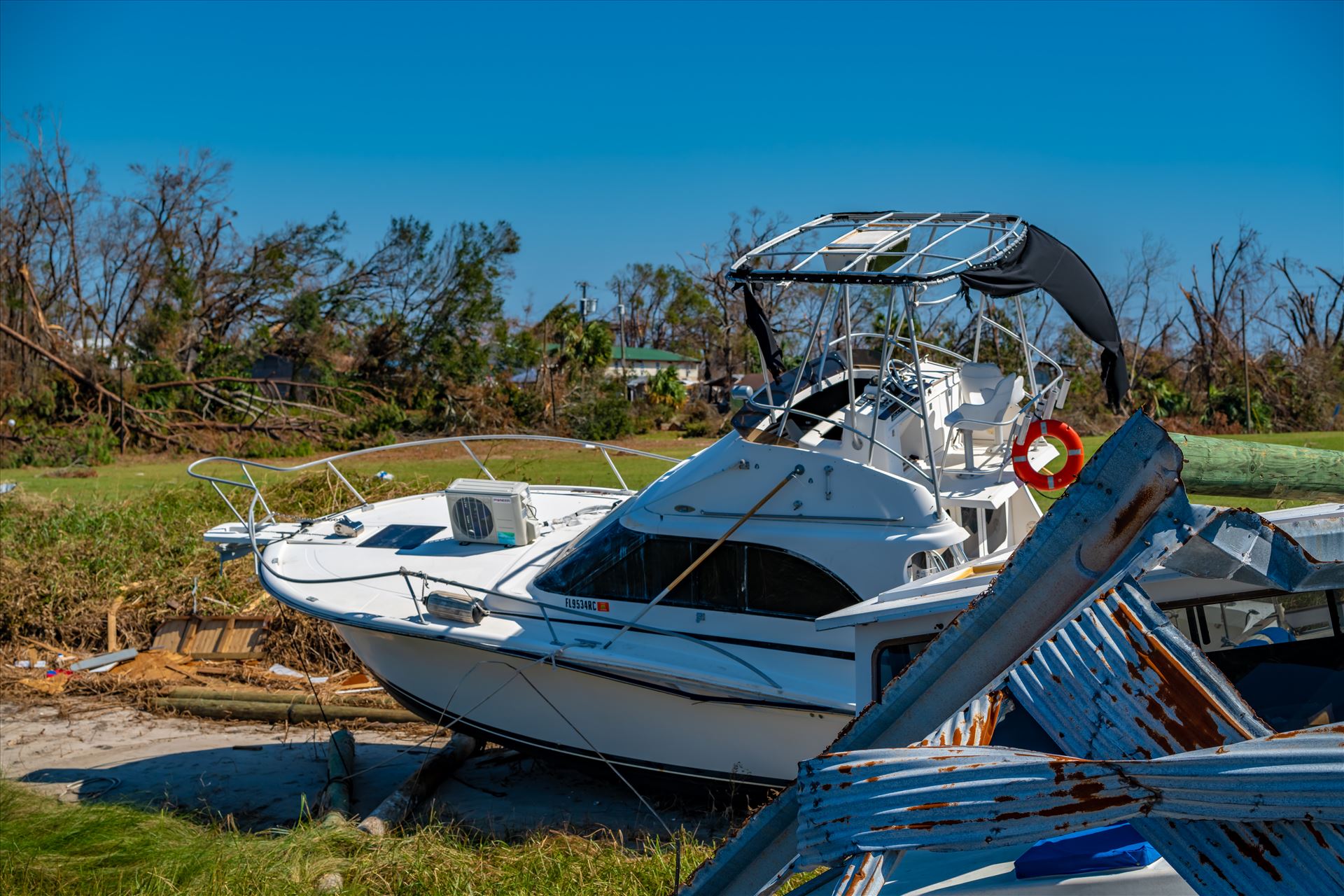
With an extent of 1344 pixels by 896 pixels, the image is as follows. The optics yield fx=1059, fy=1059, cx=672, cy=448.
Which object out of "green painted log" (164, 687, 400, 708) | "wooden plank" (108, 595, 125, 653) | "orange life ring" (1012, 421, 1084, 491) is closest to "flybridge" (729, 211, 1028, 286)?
"orange life ring" (1012, 421, 1084, 491)

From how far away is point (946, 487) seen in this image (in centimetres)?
736

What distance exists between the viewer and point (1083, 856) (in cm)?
222

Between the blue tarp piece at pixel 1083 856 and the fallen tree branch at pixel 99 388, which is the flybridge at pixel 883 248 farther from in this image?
the fallen tree branch at pixel 99 388

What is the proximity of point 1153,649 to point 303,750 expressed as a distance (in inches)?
354

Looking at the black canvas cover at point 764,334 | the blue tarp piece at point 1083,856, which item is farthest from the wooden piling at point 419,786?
the blue tarp piece at point 1083,856

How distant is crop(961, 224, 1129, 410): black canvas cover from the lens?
6988 millimetres

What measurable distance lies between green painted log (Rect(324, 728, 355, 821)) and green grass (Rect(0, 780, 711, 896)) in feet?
4.74

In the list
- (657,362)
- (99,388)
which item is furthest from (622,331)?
(99,388)

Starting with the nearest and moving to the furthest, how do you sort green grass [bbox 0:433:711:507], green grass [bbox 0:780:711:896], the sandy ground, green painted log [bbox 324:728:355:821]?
green grass [bbox 0:780:711:896] → the sandy ground → green painted log [bbox 324:728:355:821] → green grass [bbox 0:433:711:507]

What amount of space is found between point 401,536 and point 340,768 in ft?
6.63

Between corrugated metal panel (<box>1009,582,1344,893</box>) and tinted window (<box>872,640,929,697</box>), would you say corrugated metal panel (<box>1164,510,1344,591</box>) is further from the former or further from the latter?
tinted window (<box>872,640,929,697</box>)

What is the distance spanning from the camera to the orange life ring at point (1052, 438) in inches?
278

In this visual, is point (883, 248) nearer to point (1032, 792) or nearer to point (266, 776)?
point (1032, 792)

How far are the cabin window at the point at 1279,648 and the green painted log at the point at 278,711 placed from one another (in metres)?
7.77
